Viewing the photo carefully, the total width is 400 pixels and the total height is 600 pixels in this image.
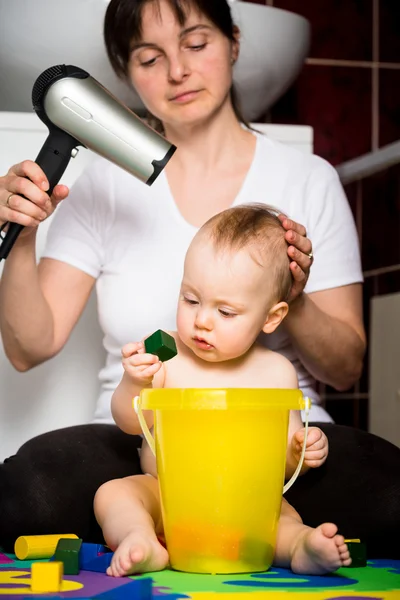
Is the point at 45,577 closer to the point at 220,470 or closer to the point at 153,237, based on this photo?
the point at 220,470

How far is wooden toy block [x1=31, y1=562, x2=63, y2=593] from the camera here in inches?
37.2

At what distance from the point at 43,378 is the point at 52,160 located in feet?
1.62

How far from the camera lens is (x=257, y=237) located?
1157 millimetres

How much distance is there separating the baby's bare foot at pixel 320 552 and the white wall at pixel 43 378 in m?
0.66

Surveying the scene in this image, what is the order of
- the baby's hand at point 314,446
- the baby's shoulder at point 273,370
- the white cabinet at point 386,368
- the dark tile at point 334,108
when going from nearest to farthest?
the baby's hand at point 314,446
the baby's shoulder at point 273,370
the white cabinet at point 386,368
the dark tile at point 334,108

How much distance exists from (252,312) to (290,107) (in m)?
1.43

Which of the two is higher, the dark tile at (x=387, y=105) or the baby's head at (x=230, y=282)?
the dark tile at (x=387, y=105)

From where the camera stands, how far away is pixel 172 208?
4.83 ft

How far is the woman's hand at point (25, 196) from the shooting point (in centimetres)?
119

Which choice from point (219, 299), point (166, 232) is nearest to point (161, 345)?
point (219, 299)

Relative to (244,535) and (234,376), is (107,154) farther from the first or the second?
(244,535)

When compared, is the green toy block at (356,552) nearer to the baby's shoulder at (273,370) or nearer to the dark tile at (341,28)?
the baby's shoulder at (273,370)

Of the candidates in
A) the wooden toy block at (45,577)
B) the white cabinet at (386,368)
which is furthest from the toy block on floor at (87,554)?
the white cabinet at (386,368)

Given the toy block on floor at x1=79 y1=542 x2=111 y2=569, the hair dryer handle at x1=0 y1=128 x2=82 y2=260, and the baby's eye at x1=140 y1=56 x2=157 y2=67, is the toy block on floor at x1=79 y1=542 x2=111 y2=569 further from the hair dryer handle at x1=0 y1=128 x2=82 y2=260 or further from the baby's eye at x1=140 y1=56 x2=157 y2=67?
the baby's eye at x1=140 y1=56 x2=157 y2=67
